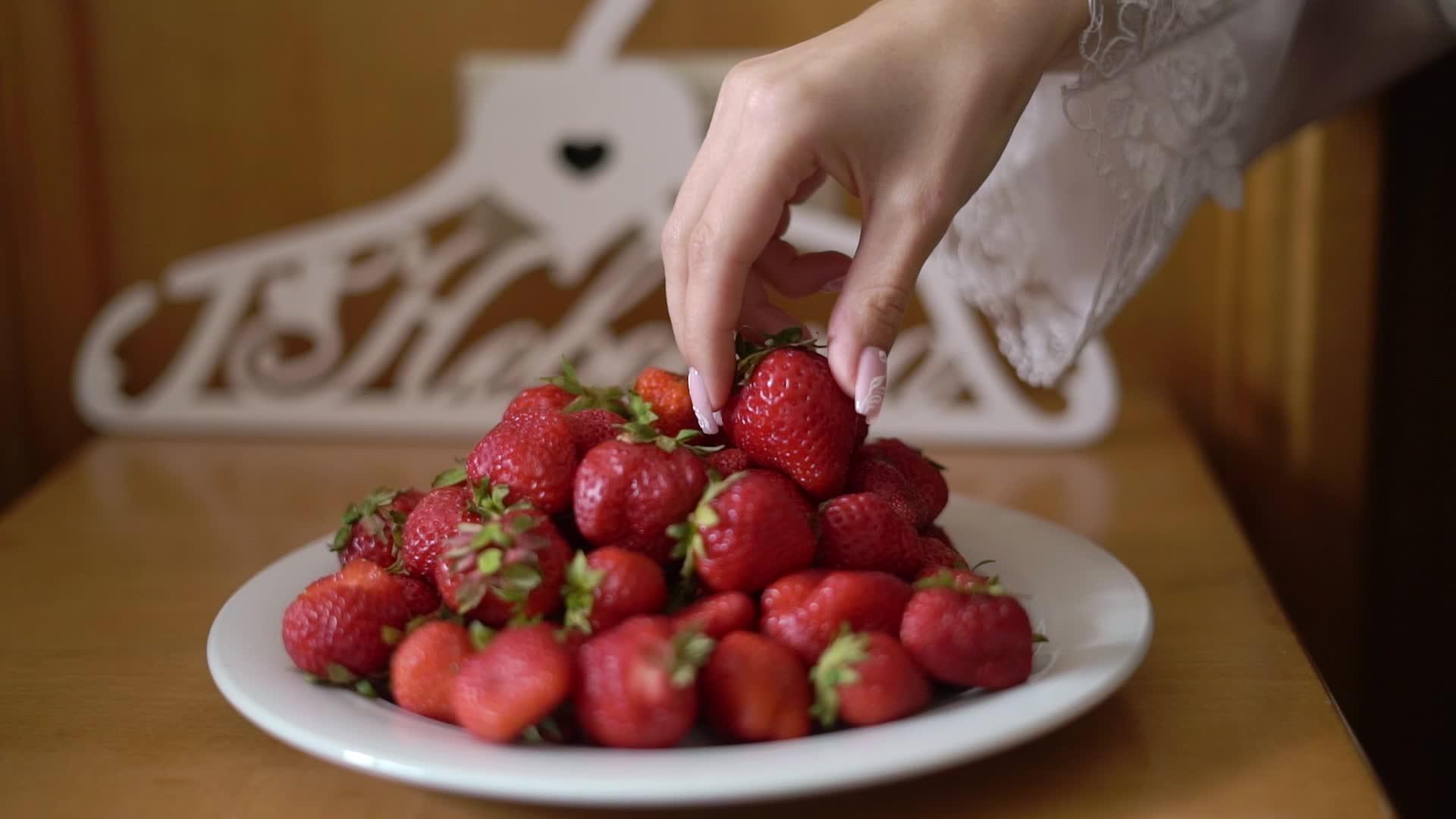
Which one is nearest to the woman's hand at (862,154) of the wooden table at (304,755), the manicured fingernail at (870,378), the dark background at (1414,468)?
the manicured fingernail at (870,378)

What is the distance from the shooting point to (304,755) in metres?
0.61

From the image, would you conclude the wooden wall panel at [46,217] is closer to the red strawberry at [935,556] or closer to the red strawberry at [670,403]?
the red strawberry at [670,403]

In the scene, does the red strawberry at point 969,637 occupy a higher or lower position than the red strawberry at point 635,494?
lower

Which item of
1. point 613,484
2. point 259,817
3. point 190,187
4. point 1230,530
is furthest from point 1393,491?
point 190,187

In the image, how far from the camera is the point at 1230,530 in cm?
99

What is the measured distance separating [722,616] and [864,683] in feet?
0.24

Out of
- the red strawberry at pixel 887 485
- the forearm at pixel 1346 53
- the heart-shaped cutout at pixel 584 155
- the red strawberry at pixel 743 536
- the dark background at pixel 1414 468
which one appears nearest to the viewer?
the red strawberry at pixel 743 536

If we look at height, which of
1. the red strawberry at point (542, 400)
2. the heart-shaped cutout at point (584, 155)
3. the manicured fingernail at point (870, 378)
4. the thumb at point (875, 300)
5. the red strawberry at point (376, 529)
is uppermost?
the thumb at point (875, 300)

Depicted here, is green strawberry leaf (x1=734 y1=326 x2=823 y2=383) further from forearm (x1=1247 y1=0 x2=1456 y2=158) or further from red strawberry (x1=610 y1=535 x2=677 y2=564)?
forearm (x1=1247 y1=0 x2=1456 y2=158)

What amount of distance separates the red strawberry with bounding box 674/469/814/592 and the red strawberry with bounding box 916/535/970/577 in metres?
0.07

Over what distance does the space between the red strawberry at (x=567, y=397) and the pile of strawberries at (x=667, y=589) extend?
1cm

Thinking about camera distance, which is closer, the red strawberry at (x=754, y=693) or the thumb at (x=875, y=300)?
the red strawberry at (x=754, y=693)

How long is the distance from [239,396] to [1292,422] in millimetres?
1080

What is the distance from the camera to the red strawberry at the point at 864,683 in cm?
54
